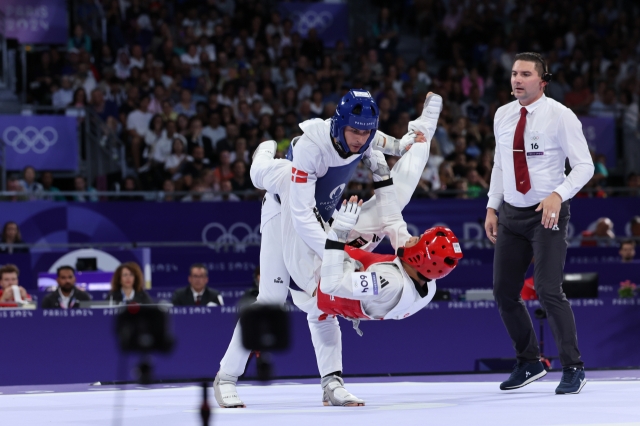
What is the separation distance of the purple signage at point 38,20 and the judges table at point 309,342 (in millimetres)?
6880

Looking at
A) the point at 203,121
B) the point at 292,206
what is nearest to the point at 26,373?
the point at 292,206

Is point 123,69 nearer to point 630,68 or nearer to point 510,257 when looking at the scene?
point 630,68

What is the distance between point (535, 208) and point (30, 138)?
27.9ft

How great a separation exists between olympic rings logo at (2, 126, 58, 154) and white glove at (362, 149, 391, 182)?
8.07 meters

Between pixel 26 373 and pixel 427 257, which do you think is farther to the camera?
pixel 26 373

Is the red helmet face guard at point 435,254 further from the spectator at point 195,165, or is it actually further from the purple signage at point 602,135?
the purple signage at point 602,135

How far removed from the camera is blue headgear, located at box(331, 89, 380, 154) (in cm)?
530

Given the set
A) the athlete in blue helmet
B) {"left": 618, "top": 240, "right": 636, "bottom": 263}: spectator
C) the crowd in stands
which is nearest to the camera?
the athlete in blue helmet

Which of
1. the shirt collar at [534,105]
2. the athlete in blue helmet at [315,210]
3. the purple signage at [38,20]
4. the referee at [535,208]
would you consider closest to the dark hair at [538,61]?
the referee at [535,208]

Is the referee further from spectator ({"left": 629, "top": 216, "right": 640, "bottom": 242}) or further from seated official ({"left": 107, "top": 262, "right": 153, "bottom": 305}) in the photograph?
spectator ({"left": 629, "top": 216, "right": 640, "bottom": 242})

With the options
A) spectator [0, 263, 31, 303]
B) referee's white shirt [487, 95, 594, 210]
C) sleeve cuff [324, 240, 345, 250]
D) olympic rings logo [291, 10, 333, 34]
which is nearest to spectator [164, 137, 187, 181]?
spectator [0, 263, 31, 303]

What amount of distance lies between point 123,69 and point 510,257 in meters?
10.1

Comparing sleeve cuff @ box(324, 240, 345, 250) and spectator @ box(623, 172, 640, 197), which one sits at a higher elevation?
sleeve cuff @ box(324, 240, 345, 250)

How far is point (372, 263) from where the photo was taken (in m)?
5.34
